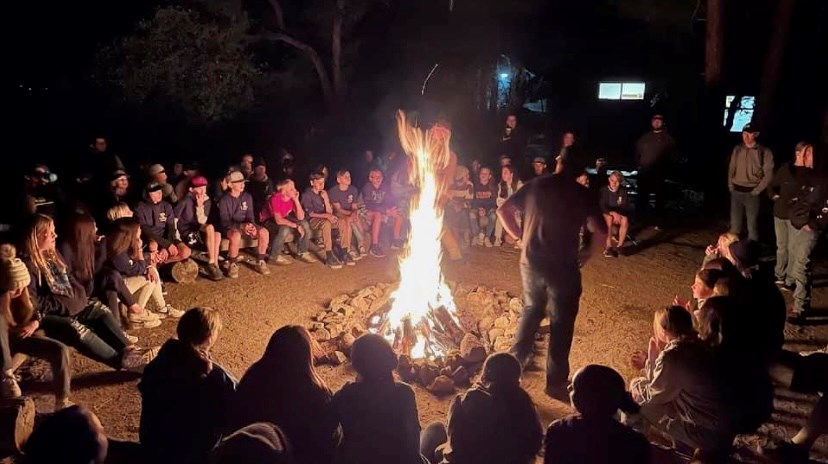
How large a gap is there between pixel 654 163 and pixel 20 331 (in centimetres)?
1097

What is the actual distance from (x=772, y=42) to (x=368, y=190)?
34.3 ft

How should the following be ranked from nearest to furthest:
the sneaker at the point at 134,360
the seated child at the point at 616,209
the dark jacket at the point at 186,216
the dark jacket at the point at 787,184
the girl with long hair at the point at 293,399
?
1. the girl with long hair at the point at 293,399
2. the sneaker at the point at 134,360
3. the dark jacket at the point at 787,184
4. the dark jacket at the point at 186,216
5. the seated child at the point at 616,209

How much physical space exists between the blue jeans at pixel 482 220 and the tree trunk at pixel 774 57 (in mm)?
8052

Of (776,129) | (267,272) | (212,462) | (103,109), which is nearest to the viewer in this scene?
(212,462)

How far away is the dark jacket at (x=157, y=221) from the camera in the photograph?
887 cm

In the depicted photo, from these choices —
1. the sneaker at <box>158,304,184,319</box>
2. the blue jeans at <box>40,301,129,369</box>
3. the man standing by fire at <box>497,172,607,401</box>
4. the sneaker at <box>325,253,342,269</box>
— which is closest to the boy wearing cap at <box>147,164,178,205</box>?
the sneaker at <box>158,304,184,319</box>

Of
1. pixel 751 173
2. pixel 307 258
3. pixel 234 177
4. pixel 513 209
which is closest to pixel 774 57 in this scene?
pixel 751 173

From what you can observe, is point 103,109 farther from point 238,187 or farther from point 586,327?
point 586,327

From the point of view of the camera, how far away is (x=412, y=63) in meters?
21.6

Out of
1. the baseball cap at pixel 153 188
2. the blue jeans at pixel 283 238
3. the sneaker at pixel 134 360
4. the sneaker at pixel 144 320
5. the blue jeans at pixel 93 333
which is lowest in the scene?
the sneaker at pixel 134 360

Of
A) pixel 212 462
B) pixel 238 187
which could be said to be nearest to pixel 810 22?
pixel 238 187

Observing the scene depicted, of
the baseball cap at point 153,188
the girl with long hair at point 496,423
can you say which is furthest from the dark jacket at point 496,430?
the baseball cap at point 153,188

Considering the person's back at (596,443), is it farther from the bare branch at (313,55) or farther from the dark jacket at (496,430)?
the bare branch at (313,55)

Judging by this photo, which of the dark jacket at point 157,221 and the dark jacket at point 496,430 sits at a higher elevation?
the dark jacket at point 157,221
